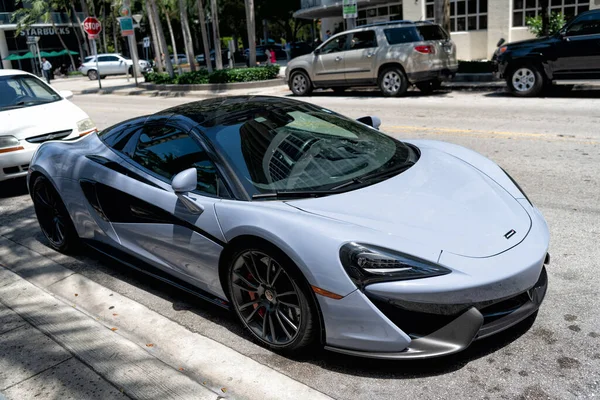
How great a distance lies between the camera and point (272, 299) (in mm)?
3396

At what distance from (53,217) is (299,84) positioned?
43.4ft

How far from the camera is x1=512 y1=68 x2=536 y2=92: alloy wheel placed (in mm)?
13492

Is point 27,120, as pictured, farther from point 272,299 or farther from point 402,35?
point 402,35

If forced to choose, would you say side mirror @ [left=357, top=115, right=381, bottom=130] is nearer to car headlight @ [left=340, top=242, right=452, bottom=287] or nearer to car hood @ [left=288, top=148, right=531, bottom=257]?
car hood @ [left=288, top=148, right=531, bottom=257]

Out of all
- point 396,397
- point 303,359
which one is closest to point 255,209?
point 303,359

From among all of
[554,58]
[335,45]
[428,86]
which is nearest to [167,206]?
[554,58]

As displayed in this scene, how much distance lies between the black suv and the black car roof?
10.3m

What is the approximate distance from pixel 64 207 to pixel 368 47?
12.3 meters

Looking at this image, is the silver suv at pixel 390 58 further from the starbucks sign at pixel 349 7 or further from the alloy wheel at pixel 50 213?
the alloy wheel at pixel 50 213

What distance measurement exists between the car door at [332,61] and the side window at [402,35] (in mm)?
1322

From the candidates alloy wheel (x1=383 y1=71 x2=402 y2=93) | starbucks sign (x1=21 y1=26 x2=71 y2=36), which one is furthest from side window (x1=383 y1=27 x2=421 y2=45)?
starbucks sign (x1=21 y1=26 x2=71 y2=36)

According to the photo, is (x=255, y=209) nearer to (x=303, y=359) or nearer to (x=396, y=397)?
(x=303, y=359)

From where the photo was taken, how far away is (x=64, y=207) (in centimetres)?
514

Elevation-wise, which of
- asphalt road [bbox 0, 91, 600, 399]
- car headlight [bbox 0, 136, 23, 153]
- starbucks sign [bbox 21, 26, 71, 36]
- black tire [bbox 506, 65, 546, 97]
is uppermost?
starbucks sign [bbox 21, 26, 71, 36]
